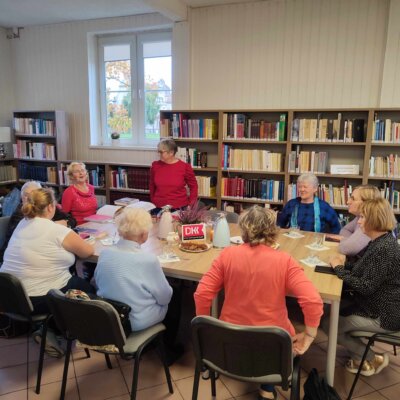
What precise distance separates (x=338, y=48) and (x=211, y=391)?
147 inches

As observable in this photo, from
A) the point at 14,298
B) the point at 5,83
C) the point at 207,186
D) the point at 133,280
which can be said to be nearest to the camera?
the point at 133,280

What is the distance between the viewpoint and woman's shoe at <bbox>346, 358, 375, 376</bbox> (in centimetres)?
228

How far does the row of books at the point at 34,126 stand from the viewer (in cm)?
548

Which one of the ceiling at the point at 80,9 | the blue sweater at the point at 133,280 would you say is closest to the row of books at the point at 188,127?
the ceiling at the point at 80,9

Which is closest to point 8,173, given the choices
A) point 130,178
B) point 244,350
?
point 130,178

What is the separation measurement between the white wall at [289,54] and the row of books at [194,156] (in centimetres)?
62

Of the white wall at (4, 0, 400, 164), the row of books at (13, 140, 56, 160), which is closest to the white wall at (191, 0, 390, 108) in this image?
the white wall at (4, 0, 400, 164)

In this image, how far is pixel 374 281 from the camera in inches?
75.7

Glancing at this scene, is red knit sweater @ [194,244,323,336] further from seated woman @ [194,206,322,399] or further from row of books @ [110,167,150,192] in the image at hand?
row of books @ [110,167,150,192]

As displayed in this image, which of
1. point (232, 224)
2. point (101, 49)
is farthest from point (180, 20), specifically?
point (232, 224)

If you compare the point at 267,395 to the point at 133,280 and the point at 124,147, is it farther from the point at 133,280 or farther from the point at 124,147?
the point at 124,147

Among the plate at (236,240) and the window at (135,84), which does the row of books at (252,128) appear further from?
the plate at (236,240)

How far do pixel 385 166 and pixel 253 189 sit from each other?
1.46 meters

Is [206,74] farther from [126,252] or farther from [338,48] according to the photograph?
[126,252]
